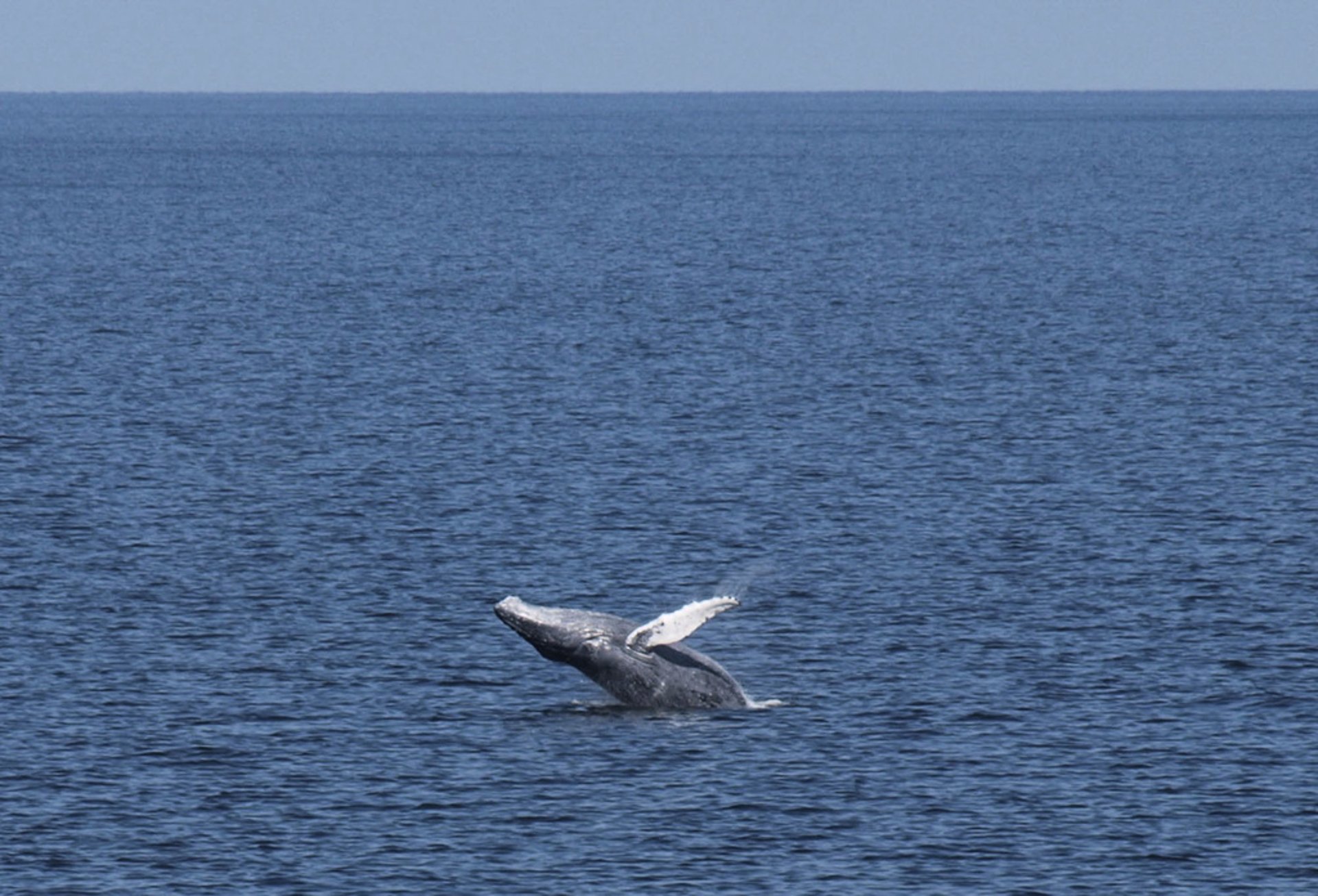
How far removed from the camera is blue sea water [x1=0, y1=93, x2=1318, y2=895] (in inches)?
1507

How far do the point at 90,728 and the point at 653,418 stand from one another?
40.3 meters

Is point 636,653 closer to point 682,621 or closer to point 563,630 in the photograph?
point 563,630

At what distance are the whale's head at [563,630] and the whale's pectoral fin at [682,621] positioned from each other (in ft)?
3.67

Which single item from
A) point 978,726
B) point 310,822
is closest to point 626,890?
point 310,822

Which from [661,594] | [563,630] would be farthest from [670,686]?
[661,594]

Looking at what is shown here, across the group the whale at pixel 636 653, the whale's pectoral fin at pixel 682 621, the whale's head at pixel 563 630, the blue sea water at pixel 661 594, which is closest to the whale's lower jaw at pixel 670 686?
the whale at pixel 636 653

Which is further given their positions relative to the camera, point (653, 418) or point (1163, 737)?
point (653, 418)

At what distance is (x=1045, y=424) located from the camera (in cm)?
8056

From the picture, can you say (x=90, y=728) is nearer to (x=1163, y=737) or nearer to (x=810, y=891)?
(x=810, y=891)

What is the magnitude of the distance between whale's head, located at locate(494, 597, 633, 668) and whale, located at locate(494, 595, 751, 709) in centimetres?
1

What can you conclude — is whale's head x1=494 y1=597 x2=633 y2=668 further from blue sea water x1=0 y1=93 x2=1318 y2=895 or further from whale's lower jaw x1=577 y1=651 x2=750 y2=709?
blue sea water x1=0 y1=93 x2=1318 y2=895

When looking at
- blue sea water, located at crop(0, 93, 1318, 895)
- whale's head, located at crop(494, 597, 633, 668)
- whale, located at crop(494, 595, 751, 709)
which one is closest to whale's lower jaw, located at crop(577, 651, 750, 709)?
whale, located at crop(494, 595, 751, 709)

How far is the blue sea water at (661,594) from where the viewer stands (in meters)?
38.3

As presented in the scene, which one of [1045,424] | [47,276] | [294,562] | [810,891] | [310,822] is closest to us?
[810,891]
